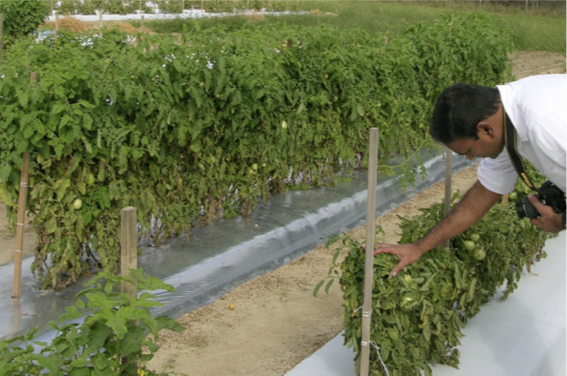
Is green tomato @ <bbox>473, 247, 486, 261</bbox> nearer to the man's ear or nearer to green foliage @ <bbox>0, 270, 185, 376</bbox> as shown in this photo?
the man's ear

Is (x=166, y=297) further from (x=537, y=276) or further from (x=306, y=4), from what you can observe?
(x=306, y=4)

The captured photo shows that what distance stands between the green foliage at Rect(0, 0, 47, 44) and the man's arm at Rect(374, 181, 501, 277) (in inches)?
447

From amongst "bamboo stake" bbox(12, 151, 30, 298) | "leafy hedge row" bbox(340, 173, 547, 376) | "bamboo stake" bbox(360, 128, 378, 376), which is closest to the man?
"bamboo stake" bbox(360, 128, 378, 376)

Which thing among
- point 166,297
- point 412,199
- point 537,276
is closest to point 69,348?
point 166,297

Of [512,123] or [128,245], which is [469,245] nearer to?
[512,123]

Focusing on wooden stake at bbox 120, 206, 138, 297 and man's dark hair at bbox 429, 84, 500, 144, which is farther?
man's dark hair at bbox 429, 84, 500, 144

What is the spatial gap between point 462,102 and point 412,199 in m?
4.51

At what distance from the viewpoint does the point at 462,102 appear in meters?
2.62

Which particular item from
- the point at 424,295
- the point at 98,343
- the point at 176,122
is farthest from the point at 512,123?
the point at 176,122

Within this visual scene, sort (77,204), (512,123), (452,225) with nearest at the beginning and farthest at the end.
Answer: (512,123) → (452,225) → (77,204)

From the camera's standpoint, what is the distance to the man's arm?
304 cm

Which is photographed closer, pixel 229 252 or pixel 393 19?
pixel 229 252

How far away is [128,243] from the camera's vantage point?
248cm

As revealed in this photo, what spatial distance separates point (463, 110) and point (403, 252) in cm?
77
